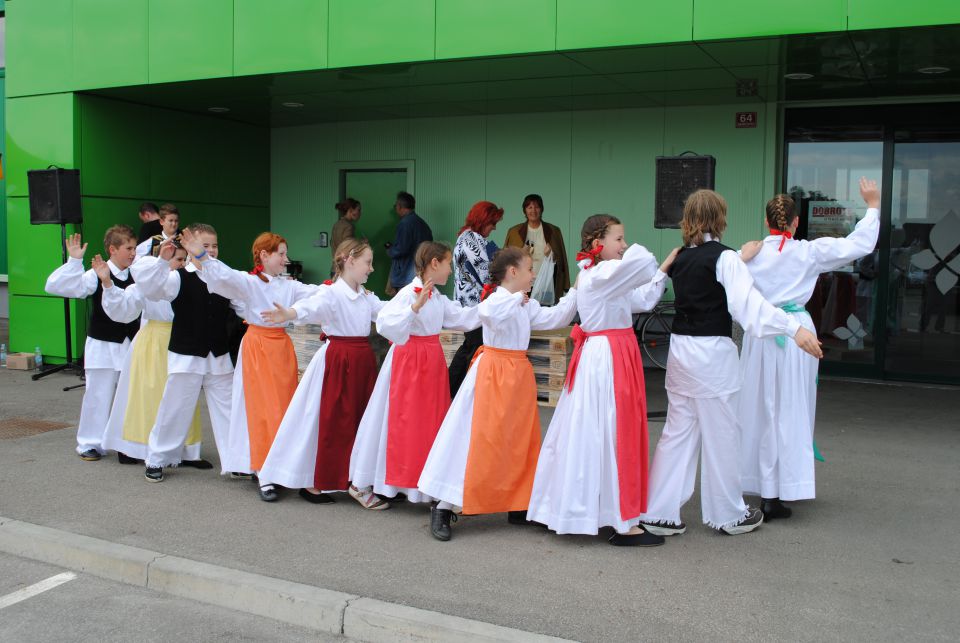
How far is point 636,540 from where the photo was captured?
16.7 ft

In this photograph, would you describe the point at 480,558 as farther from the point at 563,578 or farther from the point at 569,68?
the point at 569,68

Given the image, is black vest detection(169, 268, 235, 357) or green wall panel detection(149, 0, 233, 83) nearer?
black vest detection(169, 268, 235, 357)

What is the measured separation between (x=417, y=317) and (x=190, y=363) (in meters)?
1.88

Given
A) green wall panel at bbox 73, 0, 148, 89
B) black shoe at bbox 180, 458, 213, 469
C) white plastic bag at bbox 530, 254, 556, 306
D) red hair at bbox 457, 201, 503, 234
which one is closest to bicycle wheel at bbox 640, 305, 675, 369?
white plastic bag at bbox 530, 254, 556, 306

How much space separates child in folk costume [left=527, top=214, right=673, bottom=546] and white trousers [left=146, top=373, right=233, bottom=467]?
260 centimetres

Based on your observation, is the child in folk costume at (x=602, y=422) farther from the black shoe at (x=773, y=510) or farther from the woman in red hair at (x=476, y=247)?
the woman in red hair at (x=476, y=247)

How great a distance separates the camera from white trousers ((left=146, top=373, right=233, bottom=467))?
651 centimetres

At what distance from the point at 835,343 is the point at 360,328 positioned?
6.86 meters

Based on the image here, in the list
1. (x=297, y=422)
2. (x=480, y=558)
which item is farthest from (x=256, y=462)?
(x=480, y=558)

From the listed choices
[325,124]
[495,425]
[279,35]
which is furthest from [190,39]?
[495,425]

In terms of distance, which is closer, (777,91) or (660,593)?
(660,593)

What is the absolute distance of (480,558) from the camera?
4.91 m

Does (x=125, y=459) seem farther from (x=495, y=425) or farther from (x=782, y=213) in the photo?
(x=782, y=213)

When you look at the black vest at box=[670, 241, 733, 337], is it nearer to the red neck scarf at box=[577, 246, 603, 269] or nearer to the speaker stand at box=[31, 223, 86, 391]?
the red neck scarf at box=[577, 246, 603, 269]
